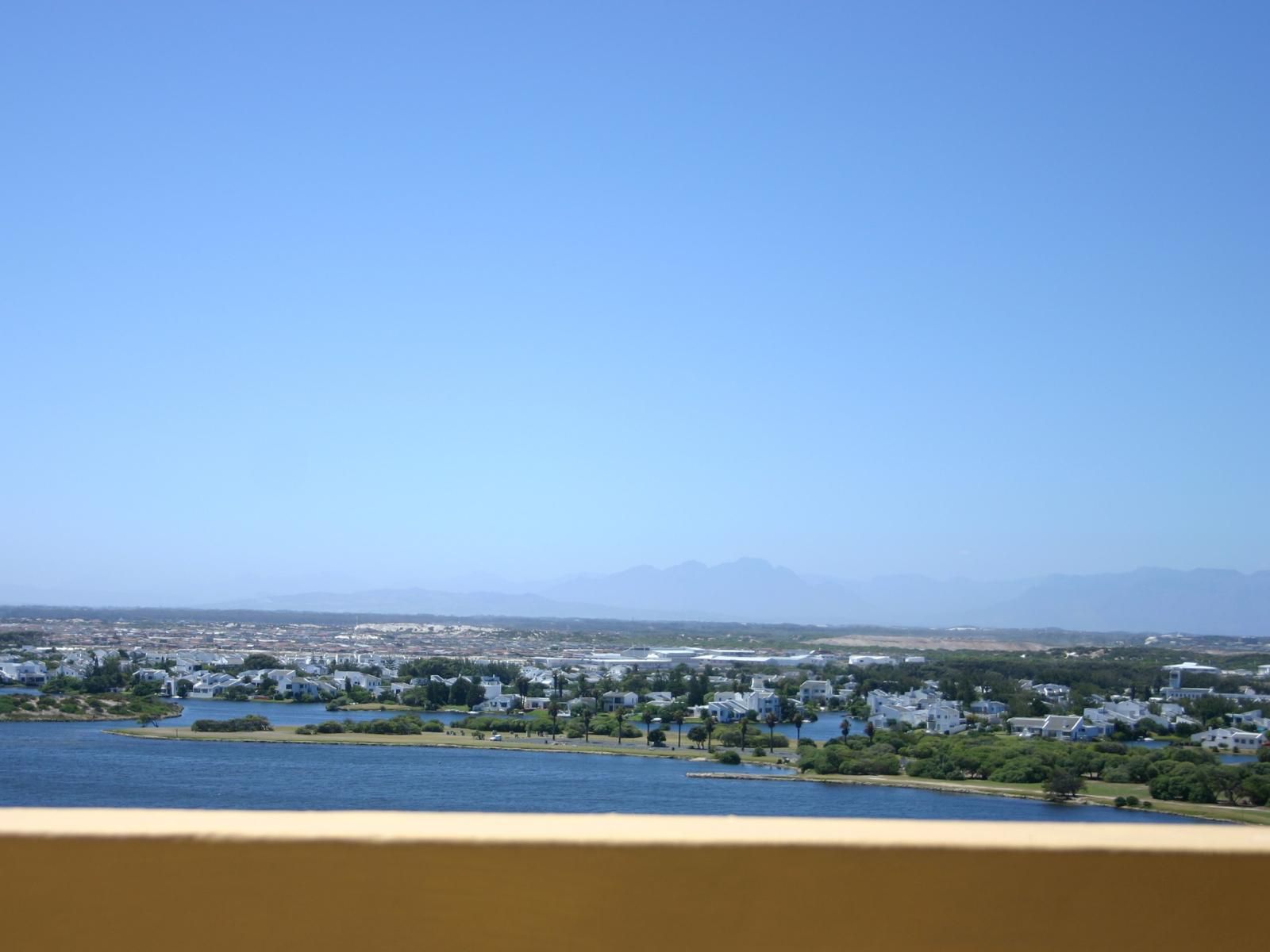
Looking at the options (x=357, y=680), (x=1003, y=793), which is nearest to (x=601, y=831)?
(x=1003, y=793)

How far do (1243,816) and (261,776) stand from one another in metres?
10.2

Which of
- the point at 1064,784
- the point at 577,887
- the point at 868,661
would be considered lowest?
the point at 868,661

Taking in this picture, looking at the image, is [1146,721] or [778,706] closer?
[1146,721]

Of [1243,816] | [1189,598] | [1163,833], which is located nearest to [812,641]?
[1189,598]

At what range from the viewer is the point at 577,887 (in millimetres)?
1873

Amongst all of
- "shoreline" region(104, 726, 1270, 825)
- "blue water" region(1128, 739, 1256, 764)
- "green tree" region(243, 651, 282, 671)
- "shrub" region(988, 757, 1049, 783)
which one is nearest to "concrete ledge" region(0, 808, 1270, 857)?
"shoreline" region(104, 726, 1270, 825)

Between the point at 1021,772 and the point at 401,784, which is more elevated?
the point at 1021,772

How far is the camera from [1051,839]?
1.96 metres

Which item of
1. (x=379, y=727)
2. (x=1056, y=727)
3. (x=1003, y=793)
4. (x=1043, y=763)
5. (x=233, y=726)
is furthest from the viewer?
(x=379, y=727)

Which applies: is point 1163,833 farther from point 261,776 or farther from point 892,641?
point 892,641

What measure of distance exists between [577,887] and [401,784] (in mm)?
11977

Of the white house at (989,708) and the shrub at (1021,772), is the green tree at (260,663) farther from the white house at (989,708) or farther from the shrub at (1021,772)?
the shrub at (1021,772)

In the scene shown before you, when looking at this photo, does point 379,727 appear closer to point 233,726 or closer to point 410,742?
point 410,742

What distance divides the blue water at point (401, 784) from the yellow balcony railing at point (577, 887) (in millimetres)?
6600
